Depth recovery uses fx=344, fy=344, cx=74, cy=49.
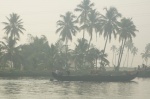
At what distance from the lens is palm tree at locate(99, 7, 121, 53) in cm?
7338

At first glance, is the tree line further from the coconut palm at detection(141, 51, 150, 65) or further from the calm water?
the coconut palm at detection(141, 51, 150, 65)

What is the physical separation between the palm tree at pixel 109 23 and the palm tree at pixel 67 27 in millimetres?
6262

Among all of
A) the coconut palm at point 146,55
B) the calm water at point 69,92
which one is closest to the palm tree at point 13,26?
the calm water at point 69,92

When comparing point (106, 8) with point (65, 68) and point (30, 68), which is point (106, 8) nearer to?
point (65, 68)

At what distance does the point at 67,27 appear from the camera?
2995 inches

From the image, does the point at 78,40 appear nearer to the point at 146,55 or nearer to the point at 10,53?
the point at 10,53

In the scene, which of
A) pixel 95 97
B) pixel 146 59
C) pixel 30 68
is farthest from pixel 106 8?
pixel 146 59

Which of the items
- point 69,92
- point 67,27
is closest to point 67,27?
point 67,27

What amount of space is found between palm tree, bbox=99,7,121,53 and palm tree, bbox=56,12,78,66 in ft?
20.5

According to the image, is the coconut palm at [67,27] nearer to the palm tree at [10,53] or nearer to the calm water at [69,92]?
the palm tree at [10,53]

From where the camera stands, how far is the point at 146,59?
137750 millimetres

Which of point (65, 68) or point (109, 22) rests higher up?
point (109, 22)

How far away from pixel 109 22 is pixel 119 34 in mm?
3865

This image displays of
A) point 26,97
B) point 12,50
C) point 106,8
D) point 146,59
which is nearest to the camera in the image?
point 26,97
